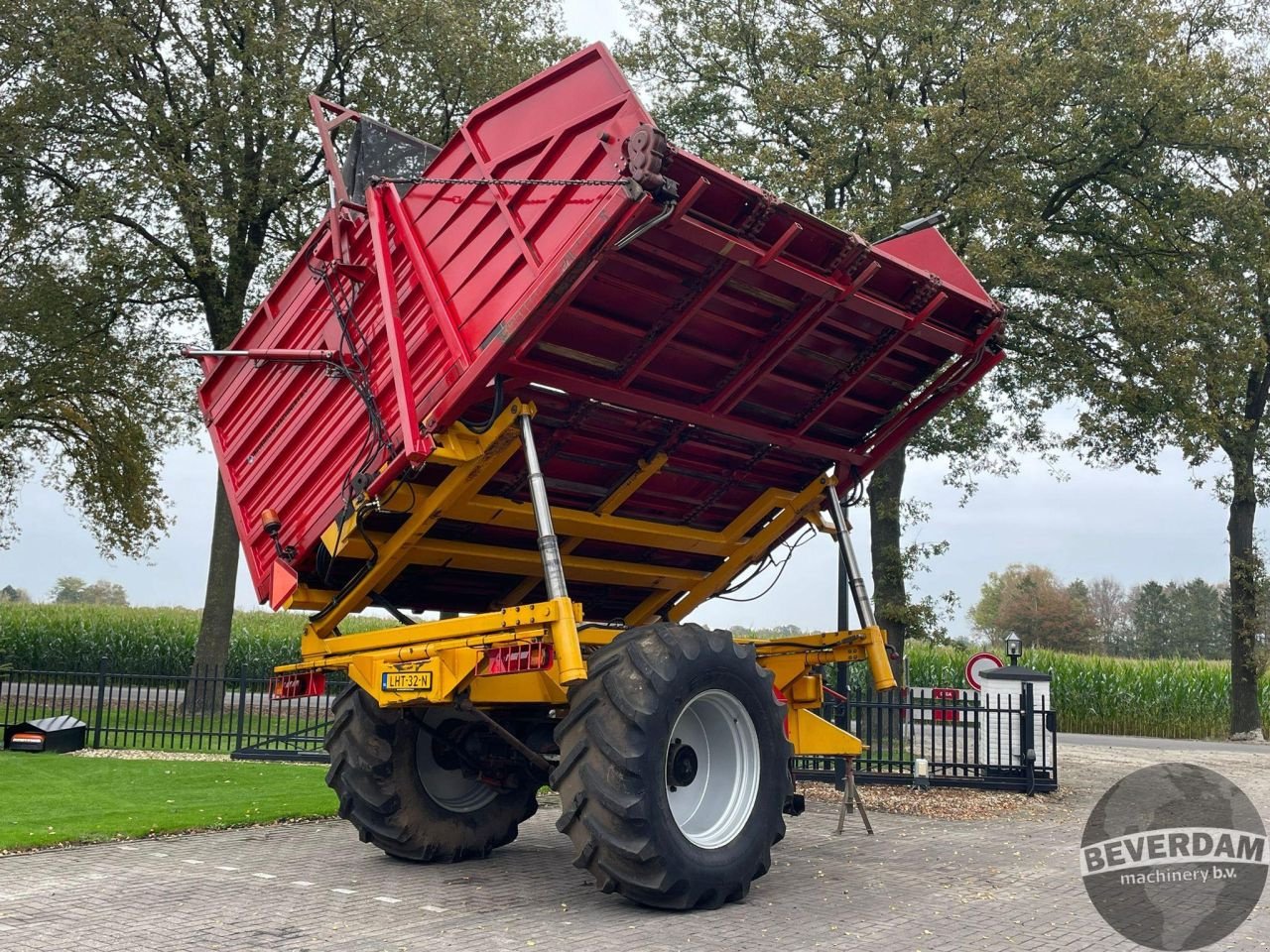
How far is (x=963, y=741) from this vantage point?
12.4 metres

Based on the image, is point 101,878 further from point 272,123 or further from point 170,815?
point 272,123

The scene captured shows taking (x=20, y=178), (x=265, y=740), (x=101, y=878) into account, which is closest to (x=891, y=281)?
(x=101, y=878)

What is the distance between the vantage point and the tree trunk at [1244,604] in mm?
24219

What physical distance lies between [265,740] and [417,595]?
25.1 feet

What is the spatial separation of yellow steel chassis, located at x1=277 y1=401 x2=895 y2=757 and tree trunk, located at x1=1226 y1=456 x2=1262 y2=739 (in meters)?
19.4

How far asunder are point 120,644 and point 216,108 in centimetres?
1574

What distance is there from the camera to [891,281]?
6.95 meters

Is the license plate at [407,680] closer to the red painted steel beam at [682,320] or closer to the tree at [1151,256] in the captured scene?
the red painted steel beam at [682,320]

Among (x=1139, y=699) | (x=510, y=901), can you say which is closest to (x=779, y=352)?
(x=510, y=901)

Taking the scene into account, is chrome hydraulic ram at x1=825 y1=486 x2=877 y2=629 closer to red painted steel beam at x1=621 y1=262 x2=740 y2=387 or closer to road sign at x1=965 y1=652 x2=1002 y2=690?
red painted steel beam at x1=621 y1=262 x2=740 y2=387

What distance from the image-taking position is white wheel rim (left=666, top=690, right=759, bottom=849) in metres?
6.06

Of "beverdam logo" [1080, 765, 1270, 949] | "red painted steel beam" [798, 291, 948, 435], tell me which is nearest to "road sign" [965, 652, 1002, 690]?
"beverdam logo" [1080, 765, 1270, 949]

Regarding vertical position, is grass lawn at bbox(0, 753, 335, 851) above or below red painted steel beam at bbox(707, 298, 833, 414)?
below

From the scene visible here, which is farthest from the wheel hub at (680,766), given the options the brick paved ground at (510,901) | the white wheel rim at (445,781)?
the white wheel rim at (445,781)
